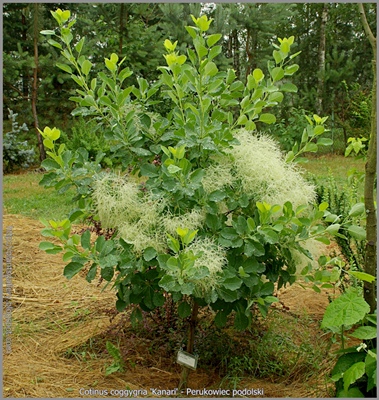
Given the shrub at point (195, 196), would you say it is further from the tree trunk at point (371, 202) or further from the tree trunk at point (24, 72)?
the tree trunk at point (24, 72)

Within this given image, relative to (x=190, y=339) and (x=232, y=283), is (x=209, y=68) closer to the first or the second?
(x=232, y=283)

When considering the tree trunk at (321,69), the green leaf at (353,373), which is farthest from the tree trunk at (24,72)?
the green leaf at (353,373)

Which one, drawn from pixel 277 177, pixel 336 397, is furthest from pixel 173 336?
pixel 277 177

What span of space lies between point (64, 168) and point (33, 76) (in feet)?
21.8

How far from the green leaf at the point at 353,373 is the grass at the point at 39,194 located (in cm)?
197

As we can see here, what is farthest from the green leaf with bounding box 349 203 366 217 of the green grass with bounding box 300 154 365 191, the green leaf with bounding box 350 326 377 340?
the green grass with bounding box 300 154 365 191

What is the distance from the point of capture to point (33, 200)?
514cm

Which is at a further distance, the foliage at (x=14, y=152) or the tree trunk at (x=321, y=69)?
the tree trunk at (x=321, y=69)

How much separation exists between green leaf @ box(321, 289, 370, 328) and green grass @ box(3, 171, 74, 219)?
2.68 m

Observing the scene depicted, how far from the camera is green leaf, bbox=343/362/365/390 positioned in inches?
62.2

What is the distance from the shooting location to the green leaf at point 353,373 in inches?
62.2

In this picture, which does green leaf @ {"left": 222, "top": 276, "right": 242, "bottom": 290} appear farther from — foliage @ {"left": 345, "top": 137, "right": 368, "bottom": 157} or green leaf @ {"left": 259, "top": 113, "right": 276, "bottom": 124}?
foliage @ {"left": 345, "top": 137, "right": 368, "bottom": 157}

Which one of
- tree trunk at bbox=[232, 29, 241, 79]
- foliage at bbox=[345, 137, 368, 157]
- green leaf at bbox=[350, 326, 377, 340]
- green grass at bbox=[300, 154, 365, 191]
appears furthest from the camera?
tree trunk at bbox=[232, 29, 241, 79]

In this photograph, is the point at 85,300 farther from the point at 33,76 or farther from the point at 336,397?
the point at 33,76
